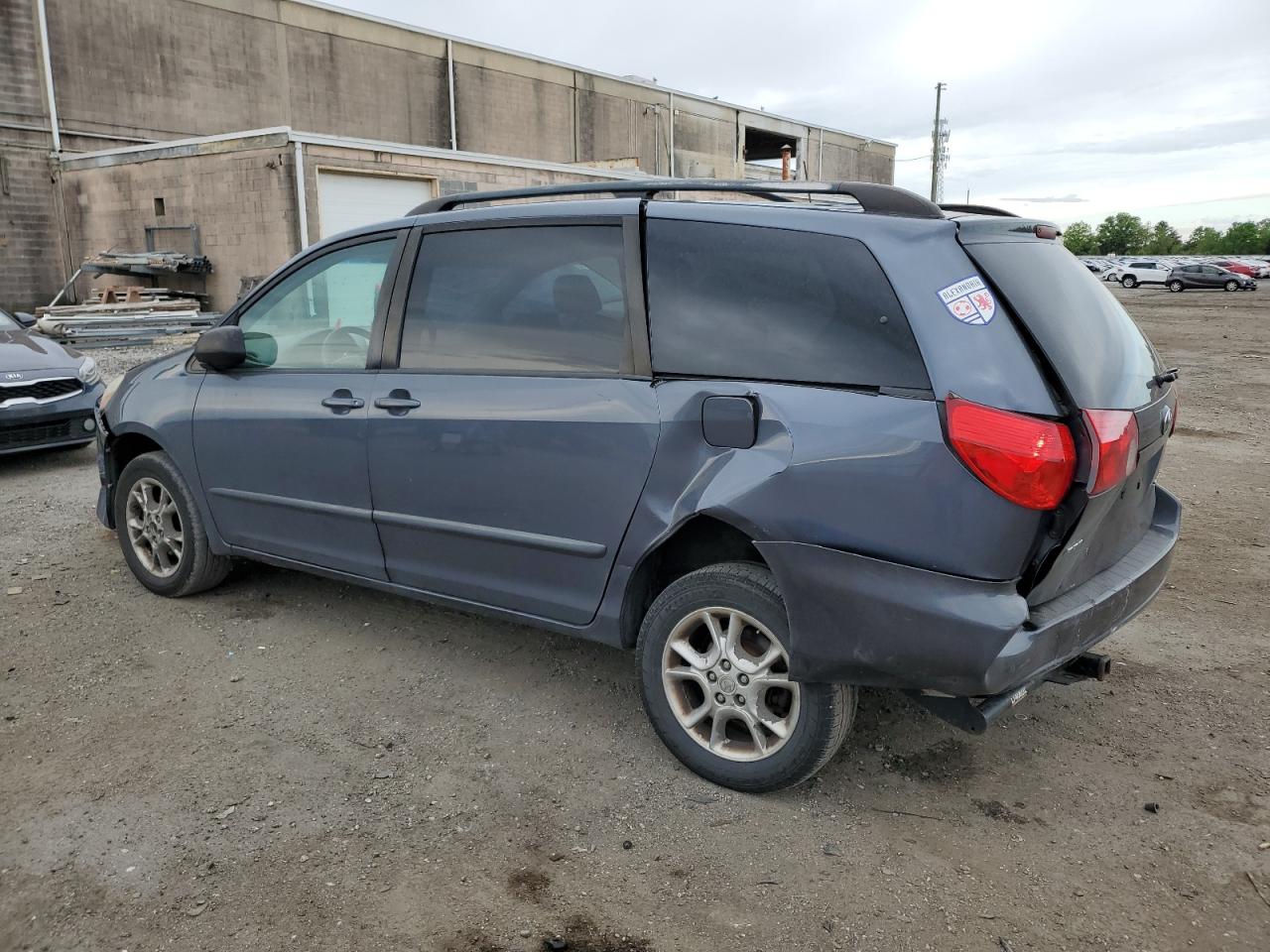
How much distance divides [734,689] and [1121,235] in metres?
112

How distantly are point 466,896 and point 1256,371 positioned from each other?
15.3 m

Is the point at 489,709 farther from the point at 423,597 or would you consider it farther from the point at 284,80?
the point at 284,80

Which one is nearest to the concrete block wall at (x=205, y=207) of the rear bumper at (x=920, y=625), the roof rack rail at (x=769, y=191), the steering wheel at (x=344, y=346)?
the steering wheel at (x=344, y=346)

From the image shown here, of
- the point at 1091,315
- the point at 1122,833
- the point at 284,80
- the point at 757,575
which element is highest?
the point at 284,80

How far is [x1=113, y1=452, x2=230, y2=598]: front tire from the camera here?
464 cm

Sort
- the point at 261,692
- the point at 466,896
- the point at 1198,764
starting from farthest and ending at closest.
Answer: the point at 261,692 → the point at 1198,764 → the point at 466,896

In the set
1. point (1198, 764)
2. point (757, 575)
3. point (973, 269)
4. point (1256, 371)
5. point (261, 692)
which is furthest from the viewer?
point (1256, 371)

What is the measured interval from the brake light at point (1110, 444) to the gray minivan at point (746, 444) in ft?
0.04

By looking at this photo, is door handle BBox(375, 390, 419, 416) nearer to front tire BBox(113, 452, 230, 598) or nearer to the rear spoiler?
front tire BBox(113, 452, 230, 598)

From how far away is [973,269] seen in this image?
279cm

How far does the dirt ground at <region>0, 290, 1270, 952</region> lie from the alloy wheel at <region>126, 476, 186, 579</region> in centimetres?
27

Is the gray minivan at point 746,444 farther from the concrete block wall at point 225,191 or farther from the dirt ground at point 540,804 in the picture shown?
the concrete block wall at point 225,191

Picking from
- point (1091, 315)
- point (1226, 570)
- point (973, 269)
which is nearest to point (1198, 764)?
Result: point (1091, 315)

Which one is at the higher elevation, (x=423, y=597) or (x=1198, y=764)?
(x=423, y=597)
